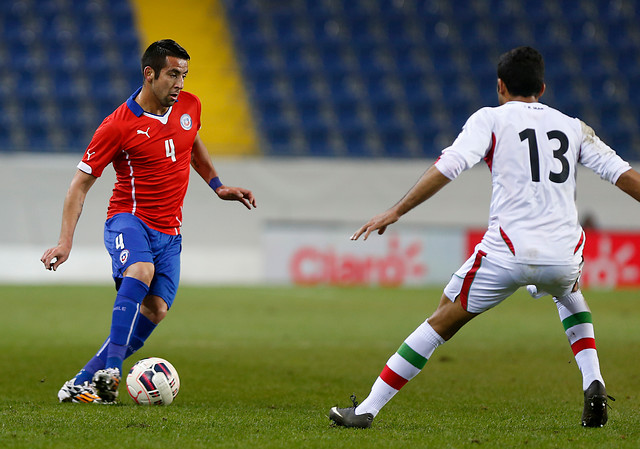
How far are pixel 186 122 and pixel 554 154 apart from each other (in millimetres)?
2509

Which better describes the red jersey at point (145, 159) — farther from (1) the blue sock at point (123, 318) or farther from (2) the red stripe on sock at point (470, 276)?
(2) the red stripe on sock at point (470, 276)

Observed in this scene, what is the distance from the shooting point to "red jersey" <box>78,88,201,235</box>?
17.5 ft

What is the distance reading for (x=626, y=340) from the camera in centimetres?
941

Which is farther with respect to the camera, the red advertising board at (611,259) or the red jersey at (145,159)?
the red advertising board at (611,259)

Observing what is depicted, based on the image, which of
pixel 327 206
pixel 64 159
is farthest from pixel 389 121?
pixel 64 159

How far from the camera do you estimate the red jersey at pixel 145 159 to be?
5348 millimetres

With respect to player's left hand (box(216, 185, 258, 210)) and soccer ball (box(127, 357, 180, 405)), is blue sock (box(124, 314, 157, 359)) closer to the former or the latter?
soccer ball (box(127, 357, 180, 405))

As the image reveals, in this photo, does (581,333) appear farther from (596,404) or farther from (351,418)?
(351,418)

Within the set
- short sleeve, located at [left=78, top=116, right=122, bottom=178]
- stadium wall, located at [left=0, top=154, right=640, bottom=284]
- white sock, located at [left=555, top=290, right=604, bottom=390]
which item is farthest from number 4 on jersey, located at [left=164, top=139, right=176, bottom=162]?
stadium wall, located at [left=0, top=154, right=640, bottom=284]

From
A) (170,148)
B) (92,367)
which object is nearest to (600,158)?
(170,148)

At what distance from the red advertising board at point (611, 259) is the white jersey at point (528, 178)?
14.0 meters

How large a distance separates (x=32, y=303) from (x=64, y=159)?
6.17 m

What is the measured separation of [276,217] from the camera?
62.6 ft

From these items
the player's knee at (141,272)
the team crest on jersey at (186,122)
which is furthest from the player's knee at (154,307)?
the team crest on jersey at (186,122)
